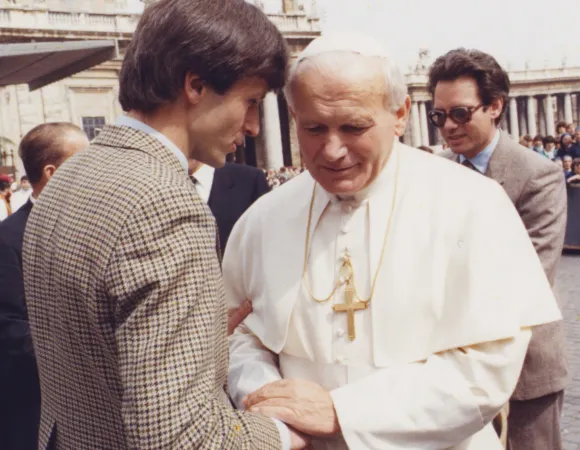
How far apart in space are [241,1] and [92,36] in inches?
1378

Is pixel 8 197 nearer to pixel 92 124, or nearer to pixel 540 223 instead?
pixel 540 223

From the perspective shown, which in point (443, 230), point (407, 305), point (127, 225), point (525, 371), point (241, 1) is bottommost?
point (525, 371)

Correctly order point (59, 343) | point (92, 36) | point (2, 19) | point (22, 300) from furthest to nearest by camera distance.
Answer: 1. point (92, 36)
2. point (2, 19)
3. point (22, 300)
4. point (59, 343)

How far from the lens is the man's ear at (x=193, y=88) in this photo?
180 centimetres

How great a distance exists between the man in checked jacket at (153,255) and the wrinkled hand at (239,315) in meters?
0.59

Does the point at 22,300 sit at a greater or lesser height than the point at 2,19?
lesser

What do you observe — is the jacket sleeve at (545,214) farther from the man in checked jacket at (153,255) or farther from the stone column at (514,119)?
the stone column at (514,119)

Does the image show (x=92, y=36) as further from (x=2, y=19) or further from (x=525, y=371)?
(x=525, y=371)

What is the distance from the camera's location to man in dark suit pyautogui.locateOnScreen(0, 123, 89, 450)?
3.11 metres

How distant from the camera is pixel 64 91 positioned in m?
33.6

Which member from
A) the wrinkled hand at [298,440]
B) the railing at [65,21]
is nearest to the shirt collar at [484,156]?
the wrinkled hand at [298,440]

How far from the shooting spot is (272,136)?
37719mm

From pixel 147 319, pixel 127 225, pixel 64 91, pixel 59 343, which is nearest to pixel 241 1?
pixel 127 225

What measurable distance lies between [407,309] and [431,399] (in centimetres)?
27
